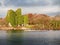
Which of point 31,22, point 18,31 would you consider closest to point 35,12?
point 31,22

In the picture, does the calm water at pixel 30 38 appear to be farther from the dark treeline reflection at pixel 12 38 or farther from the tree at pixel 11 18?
the tree at pixel 11 18

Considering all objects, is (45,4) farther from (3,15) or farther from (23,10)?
(3,15)

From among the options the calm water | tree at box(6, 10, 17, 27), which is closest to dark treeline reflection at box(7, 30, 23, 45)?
the calm water

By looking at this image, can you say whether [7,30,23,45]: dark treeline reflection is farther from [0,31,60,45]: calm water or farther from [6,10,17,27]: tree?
[6,10,17,27]: tree

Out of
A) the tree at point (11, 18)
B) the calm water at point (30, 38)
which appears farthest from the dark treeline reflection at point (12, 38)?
the tree at point (11, 18)

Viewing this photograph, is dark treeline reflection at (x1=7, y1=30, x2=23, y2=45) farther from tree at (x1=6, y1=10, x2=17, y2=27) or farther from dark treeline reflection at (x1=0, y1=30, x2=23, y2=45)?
tree at (x1=6, y1=10, x2=17, y2=27)

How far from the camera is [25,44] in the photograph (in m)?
4.62

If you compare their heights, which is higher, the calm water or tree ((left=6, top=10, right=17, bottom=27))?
tree ((left=6, top=10, right=17, bottom=27))

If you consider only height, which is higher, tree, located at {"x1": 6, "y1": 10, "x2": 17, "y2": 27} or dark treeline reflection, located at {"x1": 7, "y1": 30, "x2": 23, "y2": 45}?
tree, located at {"x1": 6, "y1": 10, "x2": 17, "y2": 27}

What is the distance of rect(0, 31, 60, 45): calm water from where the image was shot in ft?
15.1

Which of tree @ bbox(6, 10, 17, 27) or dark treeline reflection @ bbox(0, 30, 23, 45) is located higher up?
tree @ bbox(6, 10, 17, 27)

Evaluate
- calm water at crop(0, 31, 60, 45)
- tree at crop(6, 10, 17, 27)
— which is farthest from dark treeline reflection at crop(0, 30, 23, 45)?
tree at crop(6, 10, 17, 27)

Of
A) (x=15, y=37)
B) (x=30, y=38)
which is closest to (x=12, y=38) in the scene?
(x=15, y=37)

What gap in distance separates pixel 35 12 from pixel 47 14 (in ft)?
0.90
